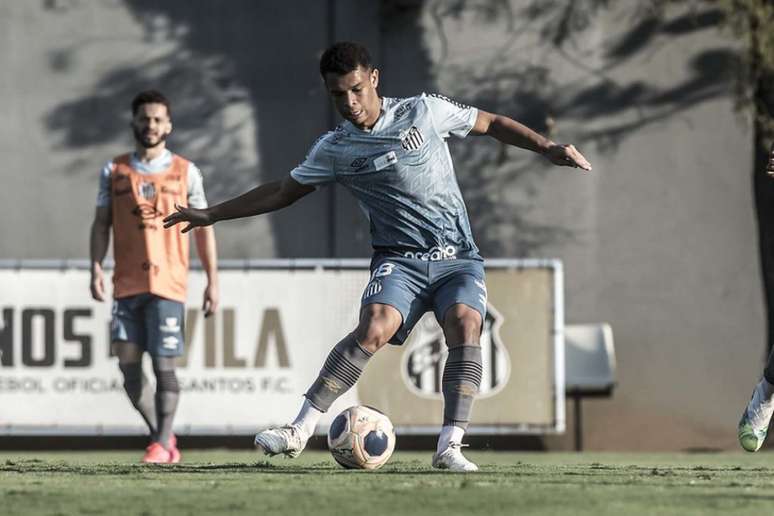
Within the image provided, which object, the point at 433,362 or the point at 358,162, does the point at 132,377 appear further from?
the point at 433,362

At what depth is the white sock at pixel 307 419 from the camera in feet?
23.8

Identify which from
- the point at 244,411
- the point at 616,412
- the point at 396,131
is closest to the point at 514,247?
the point at 616,412

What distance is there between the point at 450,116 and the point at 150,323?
2934mm

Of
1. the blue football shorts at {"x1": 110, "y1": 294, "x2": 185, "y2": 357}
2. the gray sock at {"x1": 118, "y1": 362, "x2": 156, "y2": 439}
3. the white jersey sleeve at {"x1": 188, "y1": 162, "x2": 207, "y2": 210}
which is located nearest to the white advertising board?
the gray sock at {"x1": 118, "y1": 362, "x2": 156, "y2": 439}

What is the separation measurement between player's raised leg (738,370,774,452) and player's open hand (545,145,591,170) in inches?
75.8

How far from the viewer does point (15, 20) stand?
1567 cm

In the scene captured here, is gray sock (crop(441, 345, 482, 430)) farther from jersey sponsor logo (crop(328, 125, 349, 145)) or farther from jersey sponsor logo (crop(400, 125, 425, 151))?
jersey sponsor logo (crop(328, 125, 349, 145))

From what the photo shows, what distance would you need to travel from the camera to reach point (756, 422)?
8.44 metres

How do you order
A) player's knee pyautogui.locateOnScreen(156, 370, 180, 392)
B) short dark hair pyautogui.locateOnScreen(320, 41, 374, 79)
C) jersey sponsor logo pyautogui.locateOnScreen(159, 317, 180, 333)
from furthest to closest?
1. player's knee pyautogui.locateOnScreen(156, 370, 180, 392)
2. jersey sponsor logo pyautogui.locateOnScreen(159, 317, 180, 333)
3. short dark hair pyautogui.locateOnScreen(320, 41, 374, 79)

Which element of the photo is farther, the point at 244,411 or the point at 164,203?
the point at 244,411

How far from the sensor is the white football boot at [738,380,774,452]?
843cm

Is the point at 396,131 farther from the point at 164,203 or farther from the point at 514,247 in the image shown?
the point at 514,247

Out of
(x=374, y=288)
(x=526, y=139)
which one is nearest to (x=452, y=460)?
(x=374, y=288)

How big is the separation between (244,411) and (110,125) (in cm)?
402
